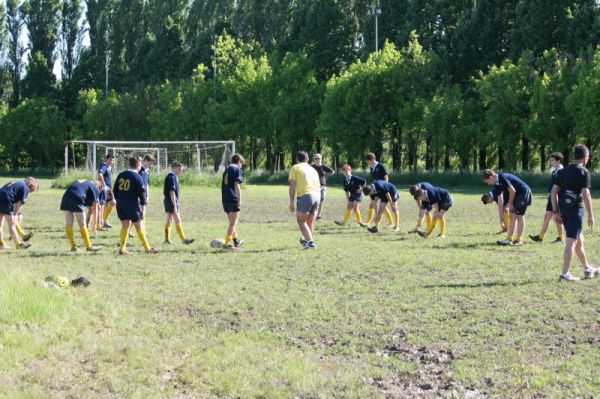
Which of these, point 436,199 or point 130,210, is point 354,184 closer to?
point 436,199

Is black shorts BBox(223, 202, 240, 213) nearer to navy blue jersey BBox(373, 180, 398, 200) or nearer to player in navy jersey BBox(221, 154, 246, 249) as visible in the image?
player in navy jersey BBox(221, 154, 246, 249)

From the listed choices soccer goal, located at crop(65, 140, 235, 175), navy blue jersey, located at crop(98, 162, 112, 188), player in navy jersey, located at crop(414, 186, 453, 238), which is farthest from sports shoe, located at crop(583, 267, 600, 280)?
soccer goal, located at crop(65, 140, 235, 175)

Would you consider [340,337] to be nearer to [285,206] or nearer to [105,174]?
[105,174]

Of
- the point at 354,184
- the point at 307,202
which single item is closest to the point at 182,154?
the point at 354,184

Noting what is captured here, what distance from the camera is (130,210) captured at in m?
14.1

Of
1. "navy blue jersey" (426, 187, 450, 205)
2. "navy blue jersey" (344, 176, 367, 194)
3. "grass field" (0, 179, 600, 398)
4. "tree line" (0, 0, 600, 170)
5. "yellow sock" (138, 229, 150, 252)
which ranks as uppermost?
"tree line" (0, 0, 600, 170)

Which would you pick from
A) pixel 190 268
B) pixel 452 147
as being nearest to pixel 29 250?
pixel 190 268

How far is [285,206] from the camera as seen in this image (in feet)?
95.3

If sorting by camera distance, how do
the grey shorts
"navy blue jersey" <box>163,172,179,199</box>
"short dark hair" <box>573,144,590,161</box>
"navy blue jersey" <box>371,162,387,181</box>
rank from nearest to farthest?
"short dark hair" <box>573,144,590,161</box> → the grey shorts → "navy blue jersey" <box>163,172,179,199</box> → "navy blue jersey" <box>371,162,387,181</box>

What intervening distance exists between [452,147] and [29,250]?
37652mm

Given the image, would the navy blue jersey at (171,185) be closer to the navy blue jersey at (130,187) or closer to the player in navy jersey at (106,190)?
the navy blue jersey at (130,187)

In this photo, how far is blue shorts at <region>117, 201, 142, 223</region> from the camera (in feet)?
46.3

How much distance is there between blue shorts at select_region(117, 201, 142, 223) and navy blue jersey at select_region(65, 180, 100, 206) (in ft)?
2.51

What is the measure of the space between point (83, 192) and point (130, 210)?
1.09 m
